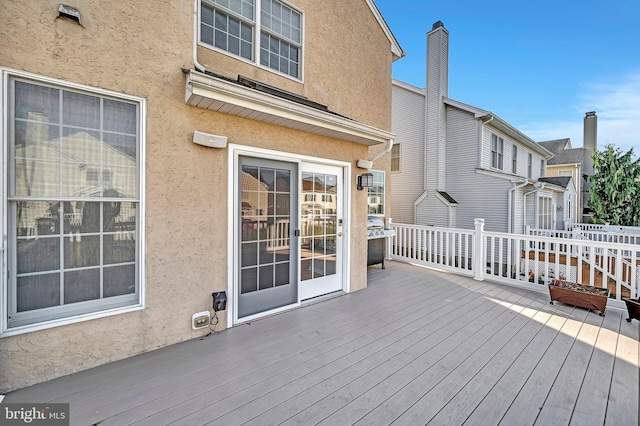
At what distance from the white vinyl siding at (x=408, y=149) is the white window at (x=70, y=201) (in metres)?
10.4

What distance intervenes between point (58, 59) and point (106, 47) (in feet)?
1.31

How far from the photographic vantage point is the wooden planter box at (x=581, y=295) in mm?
3961

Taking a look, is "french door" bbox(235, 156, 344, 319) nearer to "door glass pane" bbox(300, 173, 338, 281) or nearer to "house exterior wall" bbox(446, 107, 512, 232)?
"door glass pane" bbox(300, 173, 338, 281)

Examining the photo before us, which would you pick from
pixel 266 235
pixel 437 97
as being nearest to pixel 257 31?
pixel 266 235

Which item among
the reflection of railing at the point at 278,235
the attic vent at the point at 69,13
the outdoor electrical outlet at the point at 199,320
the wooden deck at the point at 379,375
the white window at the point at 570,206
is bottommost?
the wooden deck at the point at 379,375

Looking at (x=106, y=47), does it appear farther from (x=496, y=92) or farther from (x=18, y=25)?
(x=496, y=92)

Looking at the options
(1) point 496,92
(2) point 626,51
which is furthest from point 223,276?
(1) point 496,92

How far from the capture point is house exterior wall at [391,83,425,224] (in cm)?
1138

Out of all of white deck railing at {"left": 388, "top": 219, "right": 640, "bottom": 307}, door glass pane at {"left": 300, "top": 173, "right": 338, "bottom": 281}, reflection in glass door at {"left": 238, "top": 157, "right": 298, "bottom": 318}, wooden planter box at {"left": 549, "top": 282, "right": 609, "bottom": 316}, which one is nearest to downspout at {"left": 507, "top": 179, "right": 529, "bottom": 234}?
white deck railing at {"left": 388, "top": 219, "right": 640, "bottom": 307}

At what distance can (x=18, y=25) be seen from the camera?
2.16 metres

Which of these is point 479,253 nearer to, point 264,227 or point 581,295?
point 581,295

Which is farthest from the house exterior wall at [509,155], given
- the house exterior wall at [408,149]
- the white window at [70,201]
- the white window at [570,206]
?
the white window at [70,201]

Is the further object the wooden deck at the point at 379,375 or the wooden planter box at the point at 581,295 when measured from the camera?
the wooden planter box at the point at 581,295

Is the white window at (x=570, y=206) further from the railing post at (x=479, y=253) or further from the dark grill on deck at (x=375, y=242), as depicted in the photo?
the dark grill on deck at (x=375, y=242)
